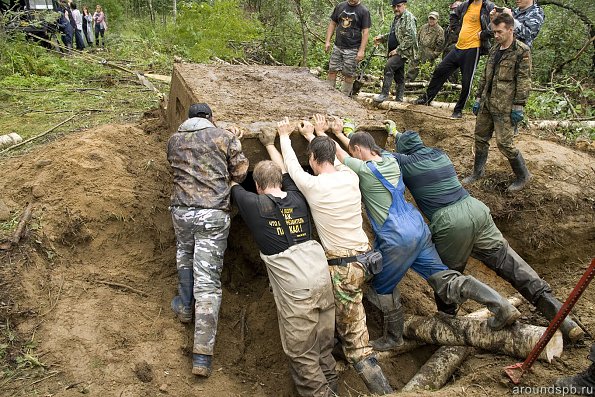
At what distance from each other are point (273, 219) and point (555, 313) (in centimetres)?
257

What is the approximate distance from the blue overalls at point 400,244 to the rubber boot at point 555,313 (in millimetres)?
966

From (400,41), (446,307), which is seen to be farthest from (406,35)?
(446,307)

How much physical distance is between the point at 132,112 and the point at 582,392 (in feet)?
24.5

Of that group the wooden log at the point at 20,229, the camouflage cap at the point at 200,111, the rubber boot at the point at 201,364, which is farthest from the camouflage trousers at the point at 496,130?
the wooden log at the point at 20,229

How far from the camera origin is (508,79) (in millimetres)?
5188

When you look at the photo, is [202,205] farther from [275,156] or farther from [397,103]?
[397,103]

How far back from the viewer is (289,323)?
370 centimetres

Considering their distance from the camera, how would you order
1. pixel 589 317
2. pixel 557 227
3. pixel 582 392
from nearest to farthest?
pixel 582 392 < pixel 589 317 < pixel 557 227

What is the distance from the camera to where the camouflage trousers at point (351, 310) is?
150 inches

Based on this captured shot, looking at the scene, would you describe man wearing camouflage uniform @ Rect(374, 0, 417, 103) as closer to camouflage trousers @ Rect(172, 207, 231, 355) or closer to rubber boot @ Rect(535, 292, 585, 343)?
rubber boot @ Rect(535, 292, 585, 343)

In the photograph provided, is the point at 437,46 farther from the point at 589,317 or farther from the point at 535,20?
the point at 589,317

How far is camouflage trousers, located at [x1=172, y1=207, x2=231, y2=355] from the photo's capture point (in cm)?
389

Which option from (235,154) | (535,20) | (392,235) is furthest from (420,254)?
(535,20)

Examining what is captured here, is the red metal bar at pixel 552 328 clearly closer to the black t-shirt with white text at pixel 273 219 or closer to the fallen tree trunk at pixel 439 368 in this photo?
the fallen tree trunk at pixel 439 368
